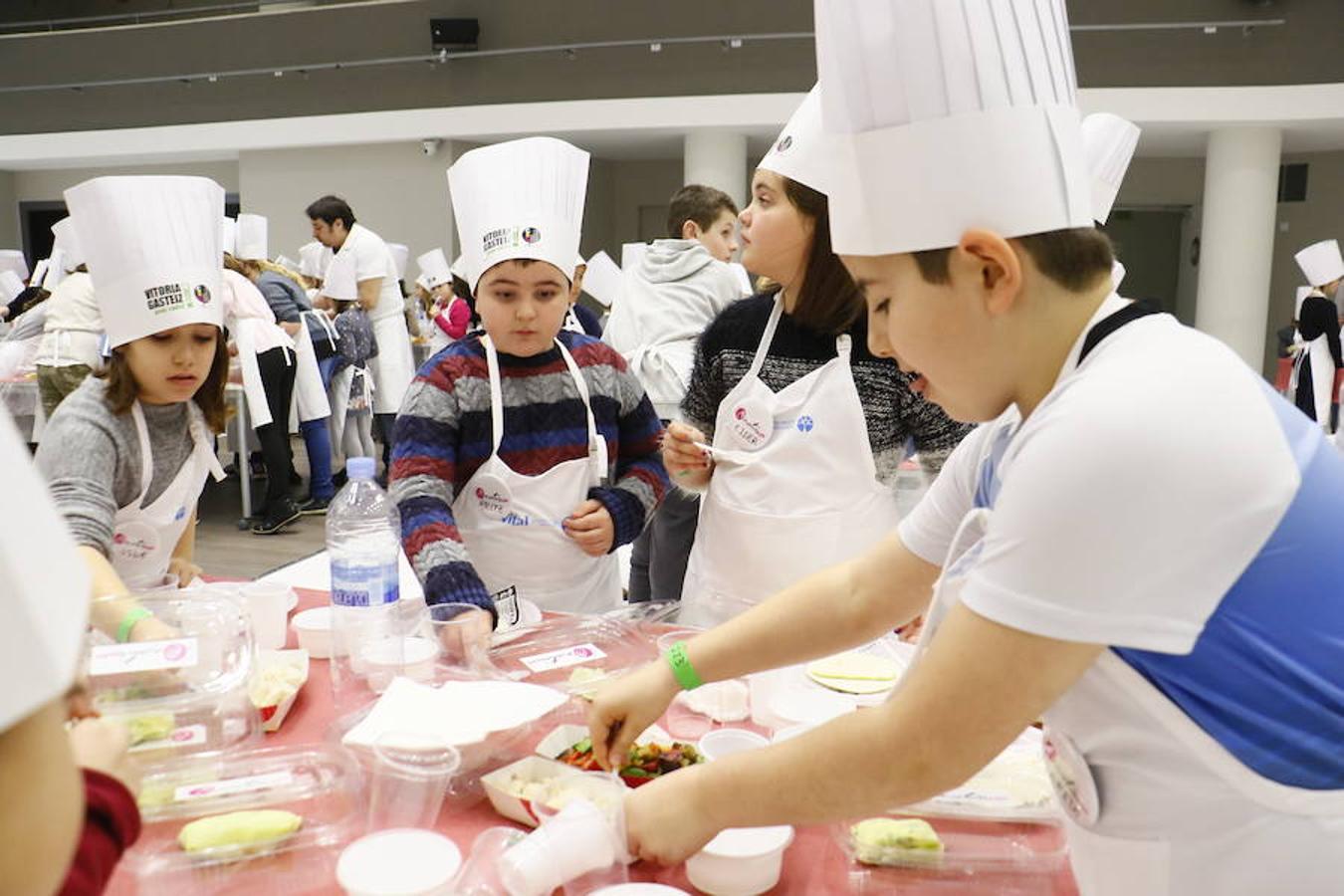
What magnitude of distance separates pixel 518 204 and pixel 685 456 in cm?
Answer: 59

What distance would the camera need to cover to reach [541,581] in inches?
76.4

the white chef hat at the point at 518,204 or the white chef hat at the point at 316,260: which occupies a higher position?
the white chef hat at the point at 316,260

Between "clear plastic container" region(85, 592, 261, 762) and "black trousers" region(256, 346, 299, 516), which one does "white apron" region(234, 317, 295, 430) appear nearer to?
"black trousers" region(256, 346, 299, 516)

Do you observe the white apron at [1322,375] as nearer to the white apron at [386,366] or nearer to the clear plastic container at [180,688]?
the white apron at [386,366]

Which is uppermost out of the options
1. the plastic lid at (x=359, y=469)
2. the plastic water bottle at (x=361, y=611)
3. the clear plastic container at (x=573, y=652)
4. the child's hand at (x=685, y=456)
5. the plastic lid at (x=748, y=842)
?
the plastic lid at (x=359, y=469)

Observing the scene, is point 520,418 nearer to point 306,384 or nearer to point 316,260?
point 306,384

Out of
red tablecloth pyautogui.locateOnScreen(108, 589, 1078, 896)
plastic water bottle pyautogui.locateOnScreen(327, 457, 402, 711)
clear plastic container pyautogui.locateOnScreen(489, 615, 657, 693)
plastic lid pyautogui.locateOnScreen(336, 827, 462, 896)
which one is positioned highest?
plastic water bottle pyautogui.locateOnScreen(327, 457, 402, 711)

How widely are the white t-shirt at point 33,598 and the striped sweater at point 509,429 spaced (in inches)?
45.2

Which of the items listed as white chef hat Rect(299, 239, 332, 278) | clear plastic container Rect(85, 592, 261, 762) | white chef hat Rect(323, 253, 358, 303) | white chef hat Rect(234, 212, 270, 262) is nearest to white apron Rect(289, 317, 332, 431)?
white chef hat Rect(323, 253, 358, 303)

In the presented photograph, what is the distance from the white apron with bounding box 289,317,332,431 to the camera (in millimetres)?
5703

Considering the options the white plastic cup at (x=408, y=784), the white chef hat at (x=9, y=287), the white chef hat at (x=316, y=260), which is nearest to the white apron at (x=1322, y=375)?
the white plastic cup at (x=408, y=784)

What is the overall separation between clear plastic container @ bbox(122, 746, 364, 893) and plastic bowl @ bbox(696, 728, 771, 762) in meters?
0.40

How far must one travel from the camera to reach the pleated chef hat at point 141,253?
66.0 inches

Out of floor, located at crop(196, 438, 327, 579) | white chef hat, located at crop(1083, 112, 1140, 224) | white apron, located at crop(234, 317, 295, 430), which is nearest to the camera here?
white chef hat, located at crop(1083, 112, 1140, 224)
